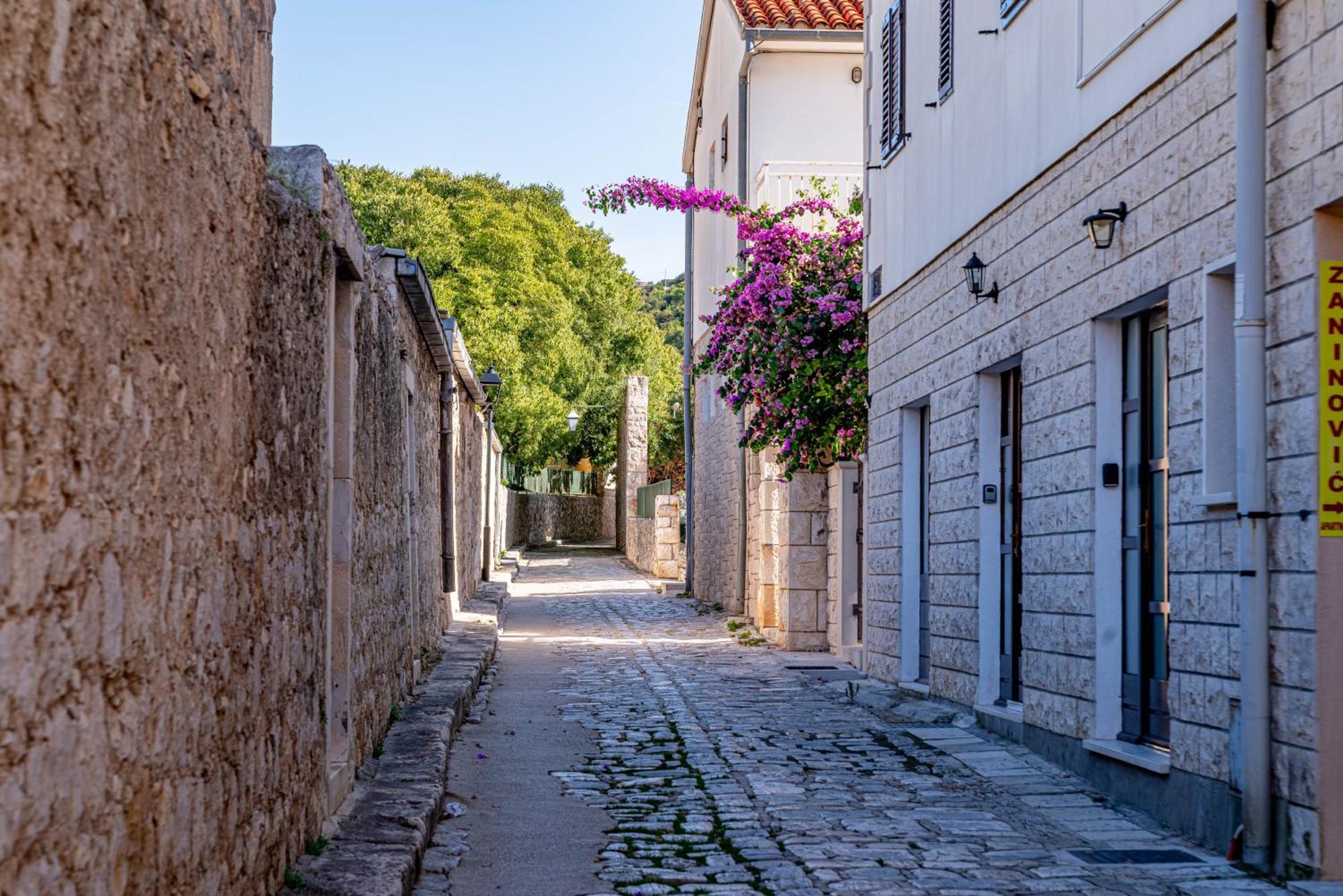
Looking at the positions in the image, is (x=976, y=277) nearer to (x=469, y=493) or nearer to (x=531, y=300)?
(x=469, y=493)

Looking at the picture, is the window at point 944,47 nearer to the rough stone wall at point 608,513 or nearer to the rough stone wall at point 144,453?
the rough stone wall at point 144,453

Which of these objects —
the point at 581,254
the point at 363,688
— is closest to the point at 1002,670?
the point at 363,688

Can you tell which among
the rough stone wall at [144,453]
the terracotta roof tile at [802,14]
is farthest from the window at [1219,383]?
the terracotta roof tile at [802,14]

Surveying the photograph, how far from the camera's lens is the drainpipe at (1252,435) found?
19.0 ft

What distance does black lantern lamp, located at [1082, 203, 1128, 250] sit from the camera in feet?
24.7

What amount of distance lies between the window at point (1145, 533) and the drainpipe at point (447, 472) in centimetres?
900

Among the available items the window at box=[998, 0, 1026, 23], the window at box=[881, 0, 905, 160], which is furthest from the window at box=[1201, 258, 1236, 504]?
the window at box=[881, 0, 905, 160]

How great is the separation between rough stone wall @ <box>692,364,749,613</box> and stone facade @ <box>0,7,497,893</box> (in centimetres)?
1454

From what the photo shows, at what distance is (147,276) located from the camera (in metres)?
3.23

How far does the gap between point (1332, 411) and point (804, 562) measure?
10086 millimetres

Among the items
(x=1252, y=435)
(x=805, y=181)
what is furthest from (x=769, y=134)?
(x=1252, y=435)

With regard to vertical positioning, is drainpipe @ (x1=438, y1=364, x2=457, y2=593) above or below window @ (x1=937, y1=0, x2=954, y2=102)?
below

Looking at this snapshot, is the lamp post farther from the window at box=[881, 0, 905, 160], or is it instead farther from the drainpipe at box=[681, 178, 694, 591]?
the window at box=[881, 0, 905, 160]

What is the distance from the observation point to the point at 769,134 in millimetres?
18969
